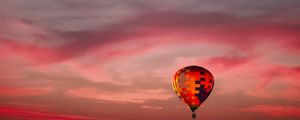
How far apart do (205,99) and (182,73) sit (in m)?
6.86

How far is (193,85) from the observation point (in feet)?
257

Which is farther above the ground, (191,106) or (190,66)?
(190,66)

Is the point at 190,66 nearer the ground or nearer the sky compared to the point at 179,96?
nearer the sky

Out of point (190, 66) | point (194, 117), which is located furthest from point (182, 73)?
point (194, 117)

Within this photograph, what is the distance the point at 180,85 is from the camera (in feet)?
258

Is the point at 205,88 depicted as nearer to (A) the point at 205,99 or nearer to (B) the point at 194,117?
(A) the point at 205,99

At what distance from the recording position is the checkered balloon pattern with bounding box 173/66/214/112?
257 feet

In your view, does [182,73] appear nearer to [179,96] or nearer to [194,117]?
[179,96]

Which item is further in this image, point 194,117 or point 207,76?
point 207,76

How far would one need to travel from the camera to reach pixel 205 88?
79000 mm

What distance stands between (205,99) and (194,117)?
6829 mm

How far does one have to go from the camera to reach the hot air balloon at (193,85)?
7825 centimetres

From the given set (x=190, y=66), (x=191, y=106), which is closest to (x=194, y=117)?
(x=191, y=106)

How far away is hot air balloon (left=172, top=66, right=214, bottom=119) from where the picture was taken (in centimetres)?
7825
